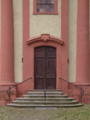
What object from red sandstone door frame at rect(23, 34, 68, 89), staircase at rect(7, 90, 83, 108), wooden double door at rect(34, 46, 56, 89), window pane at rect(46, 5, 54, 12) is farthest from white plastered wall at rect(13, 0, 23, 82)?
window pane at rect(46, 5, 54, 12)

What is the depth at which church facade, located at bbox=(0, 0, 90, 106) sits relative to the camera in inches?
443

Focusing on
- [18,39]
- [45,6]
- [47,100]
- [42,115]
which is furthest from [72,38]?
[42,115]

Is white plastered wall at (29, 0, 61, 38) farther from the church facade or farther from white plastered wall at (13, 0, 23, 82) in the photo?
white plastered wall at (13, 0, 23, 82)

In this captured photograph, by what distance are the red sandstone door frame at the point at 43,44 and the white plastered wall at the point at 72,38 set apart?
1.44 ft

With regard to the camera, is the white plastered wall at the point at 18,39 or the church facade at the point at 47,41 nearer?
the church facade at the point at 47,41

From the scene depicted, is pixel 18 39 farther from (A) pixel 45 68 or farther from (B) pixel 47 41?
(A) pixel 45 68

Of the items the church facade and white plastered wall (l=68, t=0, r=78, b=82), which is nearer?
the church facade

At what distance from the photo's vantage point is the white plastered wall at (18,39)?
1146 centimetres

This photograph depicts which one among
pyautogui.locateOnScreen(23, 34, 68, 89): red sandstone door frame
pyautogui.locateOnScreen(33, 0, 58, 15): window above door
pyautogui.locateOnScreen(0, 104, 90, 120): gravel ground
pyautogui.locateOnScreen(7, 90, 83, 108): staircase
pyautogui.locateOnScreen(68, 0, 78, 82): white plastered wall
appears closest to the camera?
pyautogui.locateOnScreen(0, 104, 90, 120): gravel ground

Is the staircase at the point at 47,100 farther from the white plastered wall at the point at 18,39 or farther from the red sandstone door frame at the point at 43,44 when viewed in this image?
the white plastered wall at the point at 18,39

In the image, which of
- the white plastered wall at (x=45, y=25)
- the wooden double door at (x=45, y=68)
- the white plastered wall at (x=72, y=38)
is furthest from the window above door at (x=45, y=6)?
the wooden double door at (x=45, y=68)

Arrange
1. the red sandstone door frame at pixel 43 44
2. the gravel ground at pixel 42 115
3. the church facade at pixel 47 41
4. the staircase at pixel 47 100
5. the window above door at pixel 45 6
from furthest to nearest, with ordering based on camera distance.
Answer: the window above door at pixel 45 6 → the red sandstone door frame at pixel 43 44 → the church facade at pixel 47 41 → the staircase at pixel 47 100 → the gravel ground at pixel 42 115

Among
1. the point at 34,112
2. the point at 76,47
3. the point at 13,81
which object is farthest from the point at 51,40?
the point at 34,112

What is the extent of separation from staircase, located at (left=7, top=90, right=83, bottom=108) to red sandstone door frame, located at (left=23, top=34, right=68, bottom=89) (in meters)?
0.73
